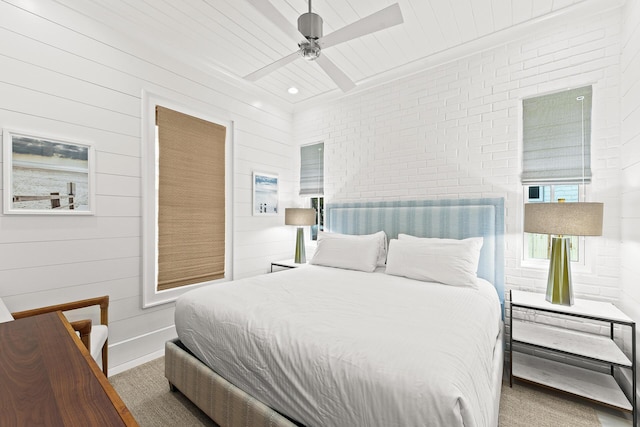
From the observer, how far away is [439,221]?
296 centimetres

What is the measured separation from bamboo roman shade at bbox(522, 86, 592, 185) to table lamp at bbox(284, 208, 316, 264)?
2.29m

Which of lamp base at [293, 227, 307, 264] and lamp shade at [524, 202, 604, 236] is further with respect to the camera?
lamp base at [293, 227, 307, 264]

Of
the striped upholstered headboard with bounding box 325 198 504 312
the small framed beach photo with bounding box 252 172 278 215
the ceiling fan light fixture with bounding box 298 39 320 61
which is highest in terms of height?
the ceiling fan light fixture with bounding box 298 39 320 61

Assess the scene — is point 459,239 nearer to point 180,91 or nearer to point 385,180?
point 385,180

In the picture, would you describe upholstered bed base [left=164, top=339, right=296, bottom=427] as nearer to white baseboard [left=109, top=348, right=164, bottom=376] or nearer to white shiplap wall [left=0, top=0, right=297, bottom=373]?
white baseboard [left=109, top=348, right=164, bottom=376]

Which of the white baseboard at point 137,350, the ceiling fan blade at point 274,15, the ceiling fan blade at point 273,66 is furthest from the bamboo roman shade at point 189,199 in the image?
the ceiling fan blade at point 274,15

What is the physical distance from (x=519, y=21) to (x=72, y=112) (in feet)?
12.1

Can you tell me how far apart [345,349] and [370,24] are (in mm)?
1868

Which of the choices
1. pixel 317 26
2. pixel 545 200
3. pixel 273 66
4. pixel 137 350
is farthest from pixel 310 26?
pixel 137 350

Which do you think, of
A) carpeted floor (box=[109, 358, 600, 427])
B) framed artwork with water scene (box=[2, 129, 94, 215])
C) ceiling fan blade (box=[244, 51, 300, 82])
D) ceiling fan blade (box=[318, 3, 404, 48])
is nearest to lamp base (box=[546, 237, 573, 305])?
carpeted floor (box=[109, 358, 600, 427])

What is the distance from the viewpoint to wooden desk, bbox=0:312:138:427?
63cm

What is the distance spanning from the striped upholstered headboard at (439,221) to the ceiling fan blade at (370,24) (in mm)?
1807

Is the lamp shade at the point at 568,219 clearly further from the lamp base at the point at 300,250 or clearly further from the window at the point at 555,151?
the lamp base at the point at 300,250

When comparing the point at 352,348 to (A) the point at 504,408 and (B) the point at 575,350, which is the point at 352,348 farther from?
(B) the point at 575,350
